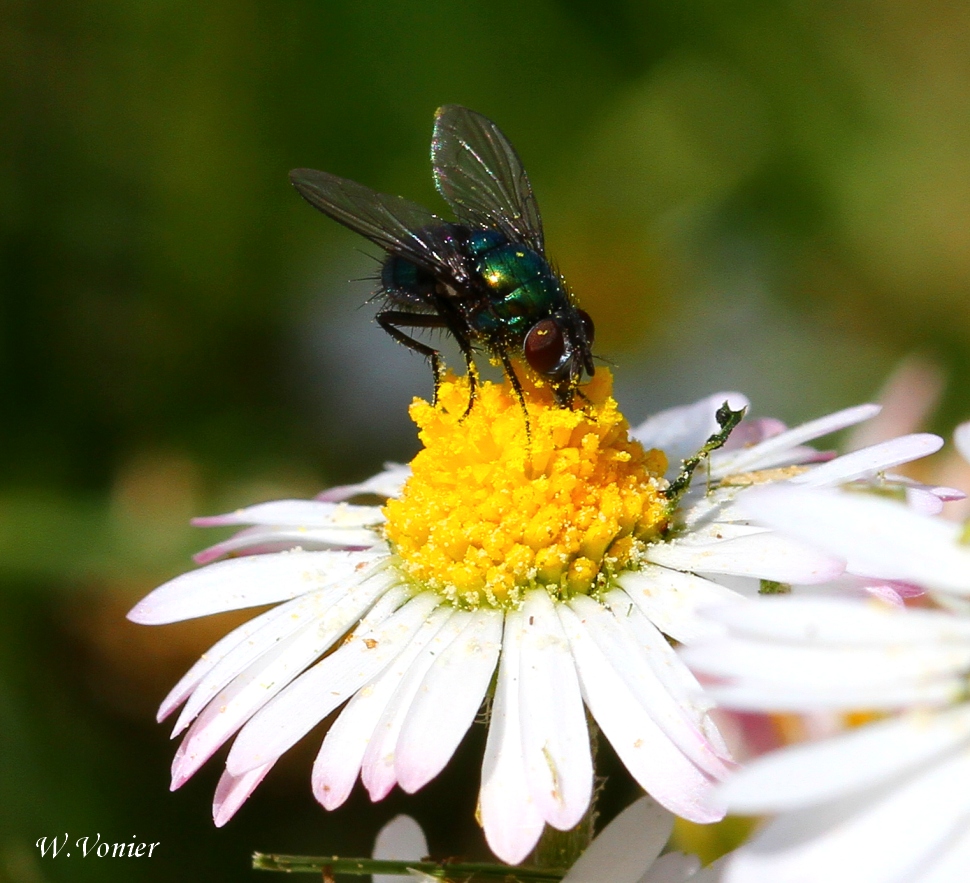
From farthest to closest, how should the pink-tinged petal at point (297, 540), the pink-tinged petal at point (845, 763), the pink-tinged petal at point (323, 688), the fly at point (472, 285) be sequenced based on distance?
the pink-tinged petal at point (297, 540) < the fly at point (472, 285) < the pink-tinged petal at point (323, 688) < the pink-tinged petal at point (845, 763)

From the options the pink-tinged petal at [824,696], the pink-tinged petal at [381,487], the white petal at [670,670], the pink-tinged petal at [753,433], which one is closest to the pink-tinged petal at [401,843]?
the white petal at [670,670]

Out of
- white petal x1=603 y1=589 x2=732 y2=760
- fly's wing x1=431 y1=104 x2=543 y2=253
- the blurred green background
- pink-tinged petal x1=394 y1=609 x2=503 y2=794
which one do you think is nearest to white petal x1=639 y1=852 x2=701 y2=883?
white petal x1=603 y1=589 x2=732 y2=760

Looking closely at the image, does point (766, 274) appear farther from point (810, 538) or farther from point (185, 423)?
point (810, 538)

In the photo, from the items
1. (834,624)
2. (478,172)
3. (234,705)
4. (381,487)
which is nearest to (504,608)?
(234,705)

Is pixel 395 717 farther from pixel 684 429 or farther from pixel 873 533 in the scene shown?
pixel 684 429

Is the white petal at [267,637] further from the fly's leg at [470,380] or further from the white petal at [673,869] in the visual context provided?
the white petal at [673,869]

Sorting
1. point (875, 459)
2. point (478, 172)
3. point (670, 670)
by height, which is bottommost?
point (670, 670)
